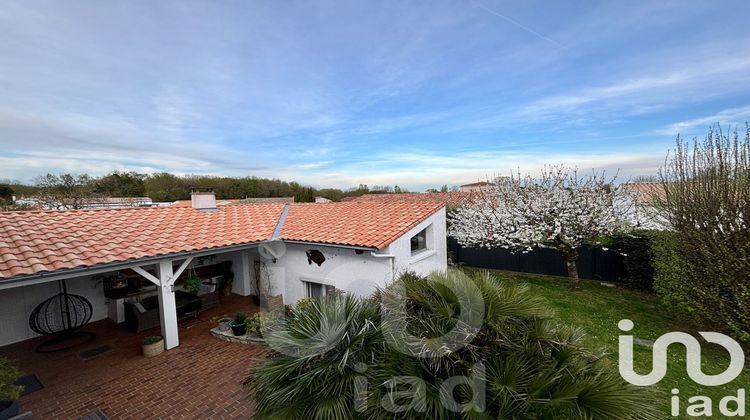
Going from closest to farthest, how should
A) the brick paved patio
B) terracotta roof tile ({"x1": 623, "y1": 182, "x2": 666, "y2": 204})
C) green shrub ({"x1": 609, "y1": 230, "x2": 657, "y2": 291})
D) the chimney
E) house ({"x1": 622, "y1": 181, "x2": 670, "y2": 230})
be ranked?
1. the brick paved patio
2. house ({"x1": 622, "y1": 181, "x2": 670, "y2": 230})
3. terracotta roof tile ({"x1": 623, "y1": 182, "x2": 666, "y2": 204})
4. green shrub ({"x1": 609, "y1": 230, "x2": 657, "y2": 291})
5. the chimney

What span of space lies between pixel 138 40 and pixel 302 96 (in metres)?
7.17

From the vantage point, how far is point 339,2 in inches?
412

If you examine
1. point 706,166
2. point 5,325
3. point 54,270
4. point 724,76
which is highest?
point 724,76

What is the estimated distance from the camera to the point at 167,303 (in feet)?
27.8

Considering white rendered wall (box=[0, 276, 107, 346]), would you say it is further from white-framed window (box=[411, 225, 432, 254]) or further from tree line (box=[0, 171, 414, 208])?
tree line (box=[0, 171, 414, 208])

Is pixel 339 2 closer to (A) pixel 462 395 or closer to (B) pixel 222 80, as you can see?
(B) pixel 222 80

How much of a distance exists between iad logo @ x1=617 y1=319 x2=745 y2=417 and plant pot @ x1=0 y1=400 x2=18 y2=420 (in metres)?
10.1

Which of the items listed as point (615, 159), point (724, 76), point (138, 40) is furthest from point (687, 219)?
point (138, 40)

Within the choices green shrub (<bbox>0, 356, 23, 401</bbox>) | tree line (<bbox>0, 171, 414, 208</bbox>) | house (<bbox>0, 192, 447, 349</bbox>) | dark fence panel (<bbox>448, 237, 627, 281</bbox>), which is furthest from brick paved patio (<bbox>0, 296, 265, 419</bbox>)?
tree line (<bbox>0, 171, 414, 208</bbox>)

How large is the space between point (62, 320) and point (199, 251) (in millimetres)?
5490

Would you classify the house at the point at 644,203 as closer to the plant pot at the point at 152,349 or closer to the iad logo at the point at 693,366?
the iad logo at the point at 693,366

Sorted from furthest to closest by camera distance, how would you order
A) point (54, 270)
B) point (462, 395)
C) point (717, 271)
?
point (717, 271)
point (54, 270)
point (462, 395)

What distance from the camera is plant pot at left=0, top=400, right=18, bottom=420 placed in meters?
4.82

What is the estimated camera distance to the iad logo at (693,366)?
575 centimetres
